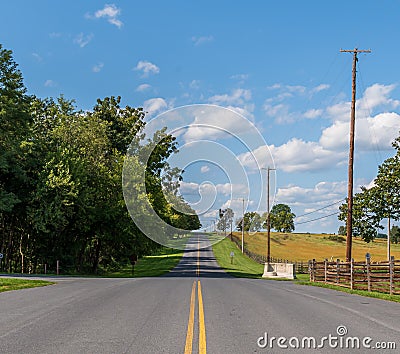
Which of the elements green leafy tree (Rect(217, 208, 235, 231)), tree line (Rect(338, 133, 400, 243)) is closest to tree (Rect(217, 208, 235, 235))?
green leafy tree (Rect(217, 208, 235, 231))

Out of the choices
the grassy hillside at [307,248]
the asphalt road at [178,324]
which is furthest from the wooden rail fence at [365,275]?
the grassy hillside at [307,248]

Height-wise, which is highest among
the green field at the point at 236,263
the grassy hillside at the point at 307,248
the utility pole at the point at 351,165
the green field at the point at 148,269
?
the utility pole at the point at 351,165

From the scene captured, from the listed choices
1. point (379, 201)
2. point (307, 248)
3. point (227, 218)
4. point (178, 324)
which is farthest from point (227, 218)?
point (178, 324)

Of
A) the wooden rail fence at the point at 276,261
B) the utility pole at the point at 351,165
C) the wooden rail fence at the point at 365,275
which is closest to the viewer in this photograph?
the wooden rail fence at the point at 365,275

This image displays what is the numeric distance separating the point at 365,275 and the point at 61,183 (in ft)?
76.9

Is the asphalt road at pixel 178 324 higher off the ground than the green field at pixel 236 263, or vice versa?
the asphalt road at pixel 178 324

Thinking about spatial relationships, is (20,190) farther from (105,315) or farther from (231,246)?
(231,246)

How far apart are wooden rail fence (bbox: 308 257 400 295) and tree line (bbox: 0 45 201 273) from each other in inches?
773

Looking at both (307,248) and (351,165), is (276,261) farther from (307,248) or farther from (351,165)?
(307,248)

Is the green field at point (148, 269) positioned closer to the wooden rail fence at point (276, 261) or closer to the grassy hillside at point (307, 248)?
the wooden rail fence at point (276, 261)

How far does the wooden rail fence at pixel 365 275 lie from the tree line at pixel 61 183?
1964 cm

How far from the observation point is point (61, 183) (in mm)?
37188

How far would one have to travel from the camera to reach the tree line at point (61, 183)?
37.1 metres

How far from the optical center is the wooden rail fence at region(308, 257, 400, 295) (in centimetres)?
2017
